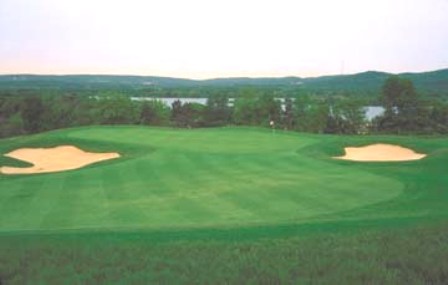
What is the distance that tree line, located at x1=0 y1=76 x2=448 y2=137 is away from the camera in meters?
60.9

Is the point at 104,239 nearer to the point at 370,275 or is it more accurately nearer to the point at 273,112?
the point at 370,275

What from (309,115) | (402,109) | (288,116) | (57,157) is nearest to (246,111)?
(288,116)

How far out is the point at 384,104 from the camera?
202 feet

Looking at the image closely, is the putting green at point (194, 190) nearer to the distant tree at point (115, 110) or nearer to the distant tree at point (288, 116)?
the distant tree at point (115, 110)

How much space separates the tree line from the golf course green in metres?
40.2

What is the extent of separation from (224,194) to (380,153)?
39.9 ft

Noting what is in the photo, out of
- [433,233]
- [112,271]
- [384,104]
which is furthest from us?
[384,104]

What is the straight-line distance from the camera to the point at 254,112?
6931 cm

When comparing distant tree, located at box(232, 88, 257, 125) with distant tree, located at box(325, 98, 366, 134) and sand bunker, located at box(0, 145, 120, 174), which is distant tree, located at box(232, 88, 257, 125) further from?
sand bunker, located at box(0, 145, 120, 174)

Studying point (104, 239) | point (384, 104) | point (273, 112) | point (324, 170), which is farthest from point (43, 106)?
point (104, 239)

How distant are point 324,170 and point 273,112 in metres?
53.8

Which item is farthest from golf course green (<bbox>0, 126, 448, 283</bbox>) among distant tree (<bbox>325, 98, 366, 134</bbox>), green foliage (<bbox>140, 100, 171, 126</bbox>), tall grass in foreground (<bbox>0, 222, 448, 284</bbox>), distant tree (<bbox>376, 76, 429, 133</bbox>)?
green foliage (<bbox>140, 100, 171, 126</bbox>)

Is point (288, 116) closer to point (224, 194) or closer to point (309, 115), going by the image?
point (309, 115)

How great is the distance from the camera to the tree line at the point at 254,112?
6091cm
